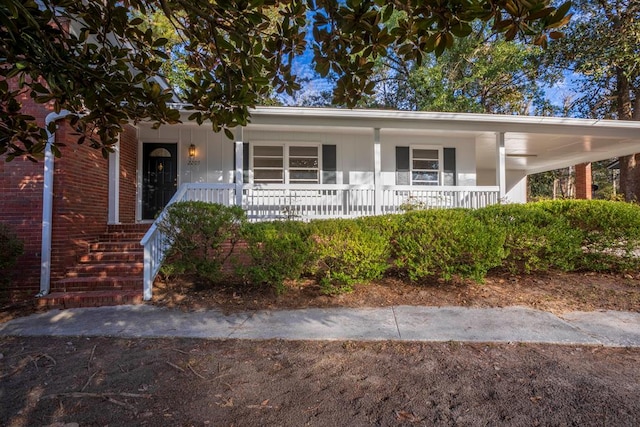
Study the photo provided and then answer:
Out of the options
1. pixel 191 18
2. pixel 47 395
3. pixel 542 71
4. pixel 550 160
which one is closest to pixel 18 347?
pixel 47 395

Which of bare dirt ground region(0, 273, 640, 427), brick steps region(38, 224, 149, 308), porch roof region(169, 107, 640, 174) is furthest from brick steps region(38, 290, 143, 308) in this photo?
porch roof region(169, 107, 640, 174)

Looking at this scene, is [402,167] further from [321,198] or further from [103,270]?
[103,270]

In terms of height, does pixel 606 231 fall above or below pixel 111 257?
above

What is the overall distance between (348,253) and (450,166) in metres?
6.48

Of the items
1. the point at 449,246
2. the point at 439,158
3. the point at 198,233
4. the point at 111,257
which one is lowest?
the point at 111,257

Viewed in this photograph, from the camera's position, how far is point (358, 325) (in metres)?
3.93

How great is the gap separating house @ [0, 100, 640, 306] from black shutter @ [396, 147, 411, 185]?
3cm

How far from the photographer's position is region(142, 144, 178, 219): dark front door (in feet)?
29.2

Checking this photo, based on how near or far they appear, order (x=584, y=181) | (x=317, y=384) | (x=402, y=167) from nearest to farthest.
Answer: (x=317, y=384) → (x=402, y=167) → (x=584, y=181)

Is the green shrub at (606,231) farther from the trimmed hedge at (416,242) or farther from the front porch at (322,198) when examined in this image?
the front porch at (322,198)

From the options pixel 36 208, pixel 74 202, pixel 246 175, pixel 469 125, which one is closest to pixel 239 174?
pixel 246 175

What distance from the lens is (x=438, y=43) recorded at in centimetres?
194

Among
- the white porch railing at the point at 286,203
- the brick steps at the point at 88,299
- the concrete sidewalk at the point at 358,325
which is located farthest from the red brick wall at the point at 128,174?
the concrete sidewalk at the point at 358,325

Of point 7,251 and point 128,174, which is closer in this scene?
point 7,251
